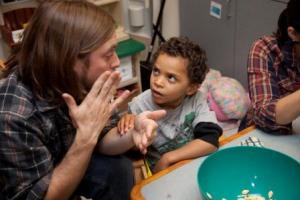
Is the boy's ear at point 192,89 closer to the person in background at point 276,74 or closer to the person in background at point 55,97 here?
the person in background at point 276,74

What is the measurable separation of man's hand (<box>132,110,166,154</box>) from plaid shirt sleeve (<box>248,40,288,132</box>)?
1.21 ft

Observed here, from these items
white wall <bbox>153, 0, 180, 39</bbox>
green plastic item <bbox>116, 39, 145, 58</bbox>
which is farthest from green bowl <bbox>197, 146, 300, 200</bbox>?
white wall <bbox>153, 0, 180, 39</bbox>

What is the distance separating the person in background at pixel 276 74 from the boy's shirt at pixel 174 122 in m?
0.22

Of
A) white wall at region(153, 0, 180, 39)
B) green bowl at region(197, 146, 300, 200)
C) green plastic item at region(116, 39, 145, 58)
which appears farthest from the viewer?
white wall at region(153, 0, 180, 39)

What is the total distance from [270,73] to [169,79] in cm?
38

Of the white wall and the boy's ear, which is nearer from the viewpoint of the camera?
the boy's ear

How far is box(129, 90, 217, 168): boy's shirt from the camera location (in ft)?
4.77

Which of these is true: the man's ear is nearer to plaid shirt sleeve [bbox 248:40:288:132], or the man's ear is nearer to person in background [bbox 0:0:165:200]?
plaid shirt sleeve [bbox 248:40:288:132]

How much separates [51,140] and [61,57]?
28cm

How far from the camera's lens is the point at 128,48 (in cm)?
248

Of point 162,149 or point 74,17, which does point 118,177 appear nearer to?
point 162,149

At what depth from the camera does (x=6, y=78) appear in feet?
3.65

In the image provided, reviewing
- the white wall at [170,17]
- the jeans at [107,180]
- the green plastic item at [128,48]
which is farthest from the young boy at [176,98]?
the white wall at [170,17]

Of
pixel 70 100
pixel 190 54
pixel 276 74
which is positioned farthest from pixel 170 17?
pixel 70 100
